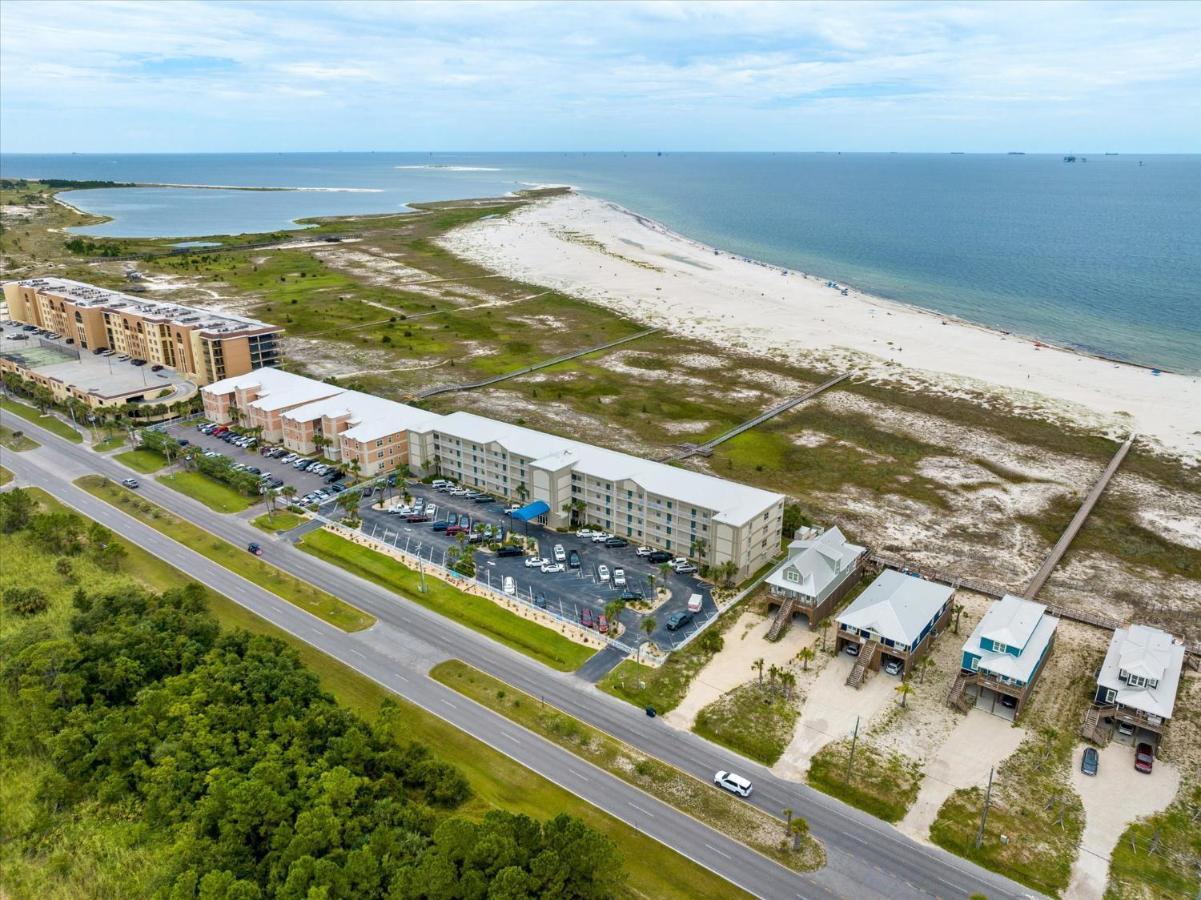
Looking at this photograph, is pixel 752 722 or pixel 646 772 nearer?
pixel 646 772

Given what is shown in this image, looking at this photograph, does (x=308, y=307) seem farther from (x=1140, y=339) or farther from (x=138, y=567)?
(x=1140, y=339)

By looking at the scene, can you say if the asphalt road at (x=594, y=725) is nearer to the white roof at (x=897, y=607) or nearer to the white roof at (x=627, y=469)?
the white roof at (x=897, y=607)

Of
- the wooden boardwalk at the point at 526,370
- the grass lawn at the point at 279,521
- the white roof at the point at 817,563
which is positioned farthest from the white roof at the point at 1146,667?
the wooden boardwalk at the point at 526,370

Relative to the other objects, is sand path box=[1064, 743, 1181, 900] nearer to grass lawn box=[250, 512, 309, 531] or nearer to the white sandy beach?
A: the white sandy beach

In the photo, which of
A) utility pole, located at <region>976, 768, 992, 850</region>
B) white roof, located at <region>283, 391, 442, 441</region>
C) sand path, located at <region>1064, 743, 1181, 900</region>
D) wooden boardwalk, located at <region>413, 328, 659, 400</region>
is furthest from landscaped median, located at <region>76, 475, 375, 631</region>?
sand path, located at <region>1064, 743, 1181, 900</region>

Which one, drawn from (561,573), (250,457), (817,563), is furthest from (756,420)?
(250,457)

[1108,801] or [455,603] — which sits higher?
[455,603]

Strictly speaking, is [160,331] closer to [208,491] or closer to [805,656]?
[208,491]

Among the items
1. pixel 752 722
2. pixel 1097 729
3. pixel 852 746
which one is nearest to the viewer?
pixel 852 746
